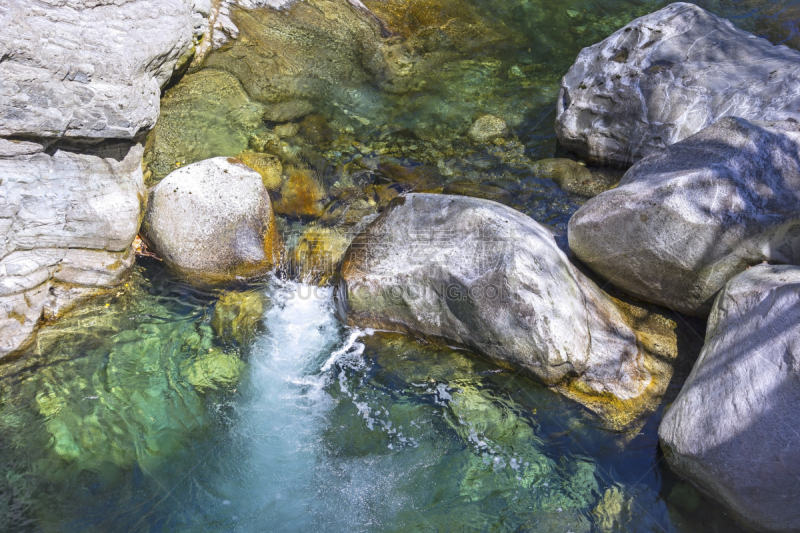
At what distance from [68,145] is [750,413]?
5495 millimetres

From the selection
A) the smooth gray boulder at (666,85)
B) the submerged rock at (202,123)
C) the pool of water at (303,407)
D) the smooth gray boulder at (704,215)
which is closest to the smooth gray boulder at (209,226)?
the pool of water at (303,407)

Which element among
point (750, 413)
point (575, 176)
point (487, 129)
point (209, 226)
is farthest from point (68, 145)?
point (750, 413)

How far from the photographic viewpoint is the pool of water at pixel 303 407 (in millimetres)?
3691

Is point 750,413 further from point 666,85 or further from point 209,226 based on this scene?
point 209,226

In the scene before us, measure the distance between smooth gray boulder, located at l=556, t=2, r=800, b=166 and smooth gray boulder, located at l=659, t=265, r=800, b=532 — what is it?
2155mm

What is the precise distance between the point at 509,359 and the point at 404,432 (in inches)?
39.1

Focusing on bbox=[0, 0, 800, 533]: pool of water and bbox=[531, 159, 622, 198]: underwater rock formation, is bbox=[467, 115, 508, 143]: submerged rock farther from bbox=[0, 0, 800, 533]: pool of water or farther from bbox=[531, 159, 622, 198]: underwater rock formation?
bbox=[531, 159, 622, 198]: underwater rock formation

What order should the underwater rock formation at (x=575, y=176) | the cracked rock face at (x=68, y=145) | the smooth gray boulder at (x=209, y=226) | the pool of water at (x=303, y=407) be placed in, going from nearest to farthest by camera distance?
the pool of water at (x=303, y=407) → the cracked rock face at (x=68, y=145) → the smooth gray boulder at (x=209, y=226) → the underwater rock formation at (x=575, y=176)

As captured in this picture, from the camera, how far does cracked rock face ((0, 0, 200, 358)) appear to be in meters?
4.25

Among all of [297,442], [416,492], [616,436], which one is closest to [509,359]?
[616,436]

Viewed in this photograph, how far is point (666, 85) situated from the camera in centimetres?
564

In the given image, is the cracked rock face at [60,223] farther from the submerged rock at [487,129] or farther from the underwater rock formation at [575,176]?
the underwater rock formation at [575,176]

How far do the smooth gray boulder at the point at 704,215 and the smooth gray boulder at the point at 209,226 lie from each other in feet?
10.2

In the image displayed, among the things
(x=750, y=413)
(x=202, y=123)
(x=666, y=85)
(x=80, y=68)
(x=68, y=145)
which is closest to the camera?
(x=750, y=413)
